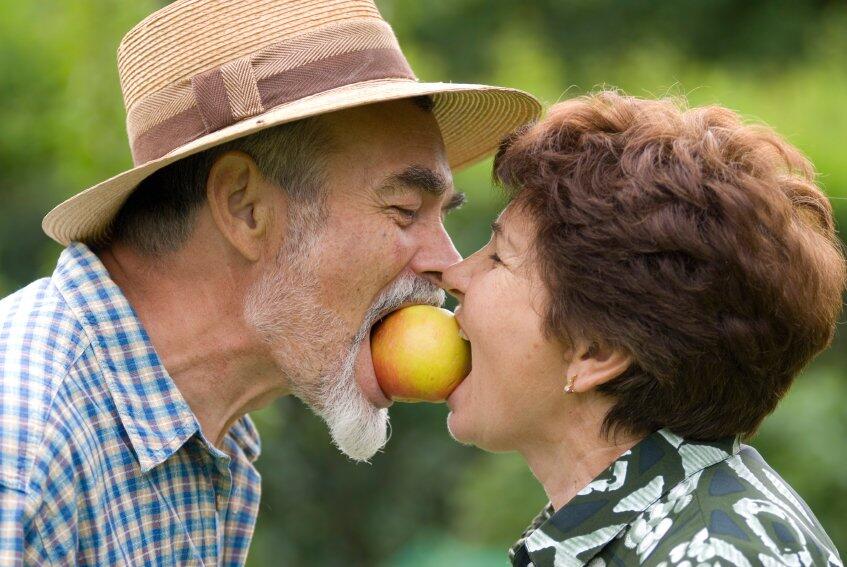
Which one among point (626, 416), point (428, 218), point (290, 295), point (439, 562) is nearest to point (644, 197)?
point (626, 416)

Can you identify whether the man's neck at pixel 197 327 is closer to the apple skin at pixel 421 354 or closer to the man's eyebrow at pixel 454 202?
the apple skin at pixel 421 354

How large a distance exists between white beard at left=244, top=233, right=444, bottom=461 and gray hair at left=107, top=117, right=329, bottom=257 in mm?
156

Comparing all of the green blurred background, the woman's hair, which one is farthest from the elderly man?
the woman's hair

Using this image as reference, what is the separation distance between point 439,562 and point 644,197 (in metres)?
6.53

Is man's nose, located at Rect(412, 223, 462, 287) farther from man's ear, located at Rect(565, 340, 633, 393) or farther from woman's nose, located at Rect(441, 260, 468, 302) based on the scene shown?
man's ear, located at Rect(565, 340, 633, 393)

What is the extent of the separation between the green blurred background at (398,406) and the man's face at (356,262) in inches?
12.0

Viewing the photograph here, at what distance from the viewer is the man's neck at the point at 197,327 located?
343 cm

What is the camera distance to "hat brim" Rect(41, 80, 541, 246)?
319 cm

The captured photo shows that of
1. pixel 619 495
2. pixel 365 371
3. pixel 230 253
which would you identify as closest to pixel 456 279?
pixel 365 371

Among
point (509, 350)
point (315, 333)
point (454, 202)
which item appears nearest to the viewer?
point (509, 350)

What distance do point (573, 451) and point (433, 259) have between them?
2.82 feet

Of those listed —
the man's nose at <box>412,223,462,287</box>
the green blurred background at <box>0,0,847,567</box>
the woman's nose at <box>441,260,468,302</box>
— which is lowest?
the green blurred background at <box>0,0,847,567</box>

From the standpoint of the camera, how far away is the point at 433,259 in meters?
3.61

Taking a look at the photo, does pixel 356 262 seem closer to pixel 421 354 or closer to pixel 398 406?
pixel 421 354
